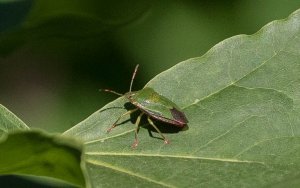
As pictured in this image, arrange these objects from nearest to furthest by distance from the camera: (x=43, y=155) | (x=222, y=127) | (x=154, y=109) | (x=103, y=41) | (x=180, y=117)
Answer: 1. (x=43, y=155)
2. (x=222, y=127)
3. (x=180, y=117)
4. (x=154, y=109)
5. (x=103, y=41)

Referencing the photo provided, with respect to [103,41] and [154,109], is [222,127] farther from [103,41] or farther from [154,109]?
[103,41]

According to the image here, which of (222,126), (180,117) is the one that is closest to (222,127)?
(222,126)

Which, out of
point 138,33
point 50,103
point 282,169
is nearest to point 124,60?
point 138,33

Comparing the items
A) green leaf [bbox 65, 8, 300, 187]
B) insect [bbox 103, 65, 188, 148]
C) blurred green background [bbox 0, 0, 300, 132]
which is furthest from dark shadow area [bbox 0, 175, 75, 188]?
blurred green background [bbox 0, 0, 300, 132]

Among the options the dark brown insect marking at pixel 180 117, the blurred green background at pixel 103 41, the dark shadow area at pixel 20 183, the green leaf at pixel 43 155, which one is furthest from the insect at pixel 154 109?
the green leaf at pixel 43 155

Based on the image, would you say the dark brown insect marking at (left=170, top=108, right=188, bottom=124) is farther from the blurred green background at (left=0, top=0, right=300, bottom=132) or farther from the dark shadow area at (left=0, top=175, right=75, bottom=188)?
the blurred green background at (left=0, top=0, right=300, bottom=132)

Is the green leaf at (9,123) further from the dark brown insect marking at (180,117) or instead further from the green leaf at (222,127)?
the dark brown insect marking at (180,117)
